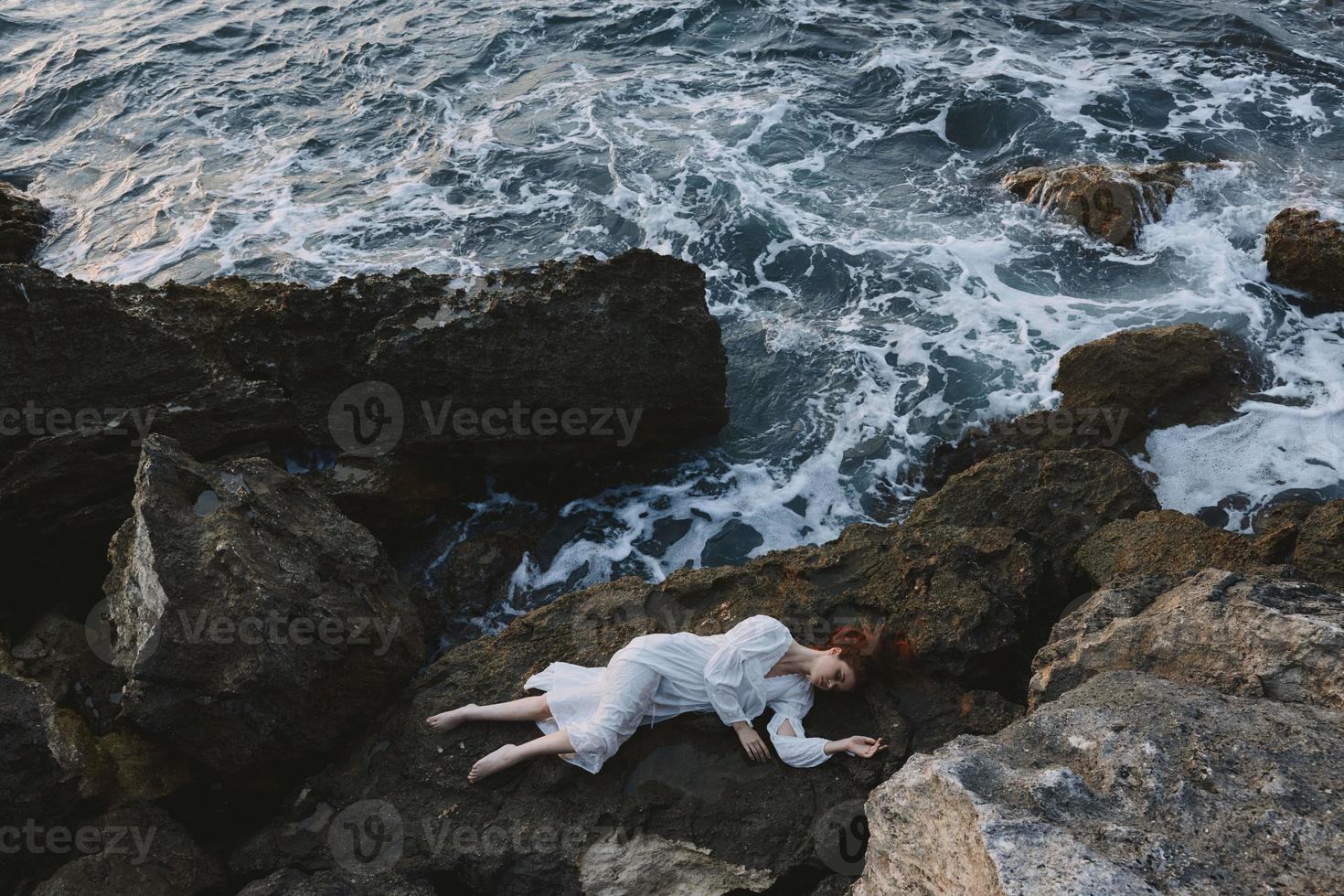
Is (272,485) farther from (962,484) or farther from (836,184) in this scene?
(836,184)

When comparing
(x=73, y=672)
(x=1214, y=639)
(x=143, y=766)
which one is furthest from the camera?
(x=73, y=672)

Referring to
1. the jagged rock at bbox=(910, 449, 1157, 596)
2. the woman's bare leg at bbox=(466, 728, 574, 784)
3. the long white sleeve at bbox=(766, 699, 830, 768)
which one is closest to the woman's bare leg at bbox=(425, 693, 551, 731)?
the woman's bare leg at bbox=(466, 728, 574, 784)

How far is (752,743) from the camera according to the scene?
17.6 feet

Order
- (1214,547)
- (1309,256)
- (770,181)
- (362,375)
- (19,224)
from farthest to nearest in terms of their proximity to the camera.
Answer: (770,181) → (19,224) → (1309,256) → (362,375) → (1214,547)

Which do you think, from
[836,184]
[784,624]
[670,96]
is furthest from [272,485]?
[670,96]

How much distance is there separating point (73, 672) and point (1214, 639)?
680 cm

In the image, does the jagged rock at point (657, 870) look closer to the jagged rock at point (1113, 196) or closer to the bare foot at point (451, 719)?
the bare foot at point (451, 719)

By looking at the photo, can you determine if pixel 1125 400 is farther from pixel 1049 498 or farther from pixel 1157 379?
pixel 1049 498

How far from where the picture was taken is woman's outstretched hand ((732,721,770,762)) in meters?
5.34

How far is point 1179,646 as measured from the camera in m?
4.65

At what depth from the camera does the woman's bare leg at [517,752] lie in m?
5.30

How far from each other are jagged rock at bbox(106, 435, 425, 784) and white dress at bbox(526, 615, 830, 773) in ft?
3.82

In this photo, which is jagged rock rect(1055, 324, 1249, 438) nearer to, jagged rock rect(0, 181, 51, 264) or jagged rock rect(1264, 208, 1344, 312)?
jagged rock rect(1264, 208, 1344, 312)

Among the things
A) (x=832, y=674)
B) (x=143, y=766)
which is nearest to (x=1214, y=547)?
(x=832, y=674)
